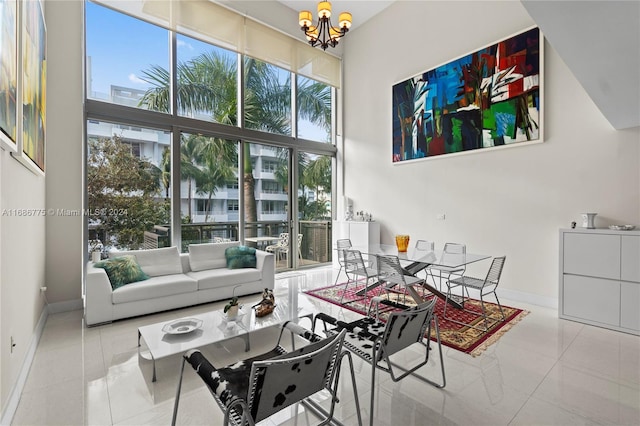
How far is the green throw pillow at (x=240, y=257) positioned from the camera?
482 cm

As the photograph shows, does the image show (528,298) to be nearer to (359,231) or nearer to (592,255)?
(592,255)

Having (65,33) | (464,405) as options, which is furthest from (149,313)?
(65,33)

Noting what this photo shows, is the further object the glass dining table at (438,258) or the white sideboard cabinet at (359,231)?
the white sideboard cabinet at (359,231)

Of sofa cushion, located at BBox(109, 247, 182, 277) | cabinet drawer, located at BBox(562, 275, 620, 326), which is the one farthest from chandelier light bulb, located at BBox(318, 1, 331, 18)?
cabinet drawer, located at BBox(562, 275, 620, 326)

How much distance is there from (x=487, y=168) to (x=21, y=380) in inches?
227

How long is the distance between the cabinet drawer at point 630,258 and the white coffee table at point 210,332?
3.51m

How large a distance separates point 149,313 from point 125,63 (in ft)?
12.3

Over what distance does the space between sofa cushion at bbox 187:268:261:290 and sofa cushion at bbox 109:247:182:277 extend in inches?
10.1

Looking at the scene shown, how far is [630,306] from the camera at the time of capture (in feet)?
11.1

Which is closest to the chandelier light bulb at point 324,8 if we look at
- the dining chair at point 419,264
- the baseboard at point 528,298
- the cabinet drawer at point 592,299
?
the dining chair at point 419,264

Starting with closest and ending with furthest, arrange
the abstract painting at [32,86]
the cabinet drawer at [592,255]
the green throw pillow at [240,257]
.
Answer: the abstract painting at [32,86] → the cabinet drawer at [592,255] → the green throw pillow at [240,257]

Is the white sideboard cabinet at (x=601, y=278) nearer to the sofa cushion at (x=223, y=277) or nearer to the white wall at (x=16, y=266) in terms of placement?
the sofa cushion at (x=223, y=277)

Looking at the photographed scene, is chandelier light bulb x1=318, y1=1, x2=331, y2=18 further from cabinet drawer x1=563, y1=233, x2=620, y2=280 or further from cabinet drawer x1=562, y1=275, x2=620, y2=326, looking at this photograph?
cabinet drawer x1=562, y1=275, x2=620, y2=326

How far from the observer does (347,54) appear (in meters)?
7.13
